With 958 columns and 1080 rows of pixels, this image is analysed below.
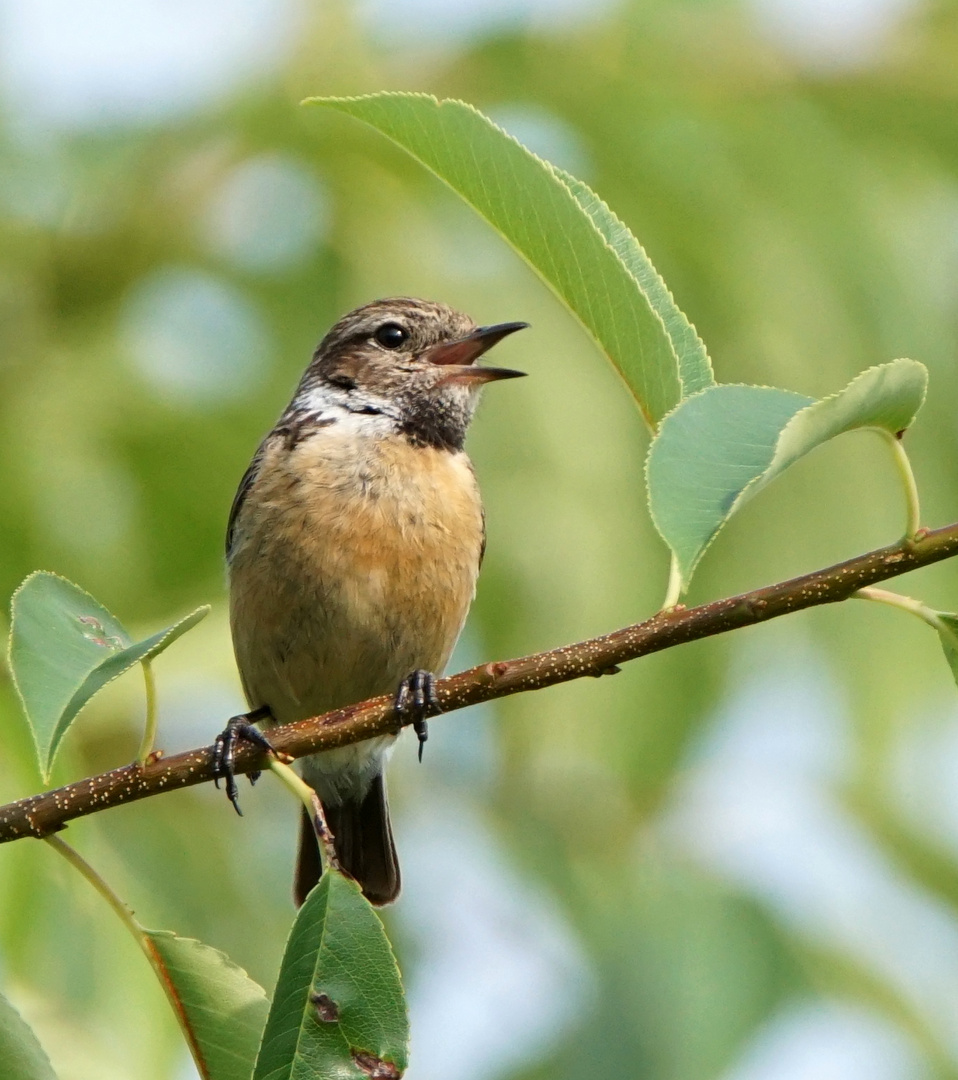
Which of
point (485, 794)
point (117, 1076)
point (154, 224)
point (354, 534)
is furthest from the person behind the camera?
point (485, 794)

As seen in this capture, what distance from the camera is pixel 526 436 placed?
5305mm

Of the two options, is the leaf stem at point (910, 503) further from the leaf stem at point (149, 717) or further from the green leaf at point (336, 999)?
the leaf stem at point (149, 717)

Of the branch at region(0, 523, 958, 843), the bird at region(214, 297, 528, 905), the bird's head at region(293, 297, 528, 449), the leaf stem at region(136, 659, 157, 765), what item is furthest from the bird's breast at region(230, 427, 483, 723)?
the leaf stem at region(136, 659, 157, 765)

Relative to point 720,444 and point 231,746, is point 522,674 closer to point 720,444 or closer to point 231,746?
point 720,444

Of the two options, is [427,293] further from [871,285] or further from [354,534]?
[871,285]

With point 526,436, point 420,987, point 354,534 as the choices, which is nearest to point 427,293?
point 526,436

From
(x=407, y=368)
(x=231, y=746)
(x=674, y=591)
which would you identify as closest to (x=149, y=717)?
(x=231, y=746)

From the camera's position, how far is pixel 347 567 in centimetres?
495

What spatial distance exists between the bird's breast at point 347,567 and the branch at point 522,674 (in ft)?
6.44

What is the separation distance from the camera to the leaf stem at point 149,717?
274cm

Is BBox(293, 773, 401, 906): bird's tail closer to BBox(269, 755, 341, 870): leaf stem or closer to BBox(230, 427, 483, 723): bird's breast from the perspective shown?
BBox(230, 427, 483, 723): bird's breast

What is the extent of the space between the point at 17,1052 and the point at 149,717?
1.99 ft

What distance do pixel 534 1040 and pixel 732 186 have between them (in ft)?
11.8

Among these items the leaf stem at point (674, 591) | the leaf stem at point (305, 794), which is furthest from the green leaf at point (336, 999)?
the leaf stem at point (674, 591)
